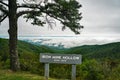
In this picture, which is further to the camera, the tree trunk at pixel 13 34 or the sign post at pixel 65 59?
the tree trunk at pixel 13 34

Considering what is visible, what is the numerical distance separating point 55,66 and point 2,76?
9601 millimetres

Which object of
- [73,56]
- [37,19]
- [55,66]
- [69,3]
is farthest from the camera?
[55,66]

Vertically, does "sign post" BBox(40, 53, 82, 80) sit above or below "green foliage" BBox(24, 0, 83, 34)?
below

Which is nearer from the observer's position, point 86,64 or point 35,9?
point 35,9

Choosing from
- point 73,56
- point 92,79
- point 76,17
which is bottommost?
point 92,79

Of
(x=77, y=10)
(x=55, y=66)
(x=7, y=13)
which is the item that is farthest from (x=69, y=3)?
(x=55, y=66)

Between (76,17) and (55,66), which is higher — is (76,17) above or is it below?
above

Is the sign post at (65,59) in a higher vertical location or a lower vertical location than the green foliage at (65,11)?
lower

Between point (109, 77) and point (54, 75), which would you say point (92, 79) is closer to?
point (109, 77)

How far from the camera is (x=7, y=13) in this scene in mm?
22281

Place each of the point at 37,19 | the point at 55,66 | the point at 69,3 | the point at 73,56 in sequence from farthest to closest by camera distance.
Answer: the point at 55,66 < the point at 37,19 < the point at 69,3 < the point at 73,56

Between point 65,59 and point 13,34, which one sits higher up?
point 13,34

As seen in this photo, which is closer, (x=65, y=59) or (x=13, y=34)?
(x=65, y=59)

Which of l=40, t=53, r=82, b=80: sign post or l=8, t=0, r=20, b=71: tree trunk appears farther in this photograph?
l=8, t=0, r=20, b=71: tree trunk
